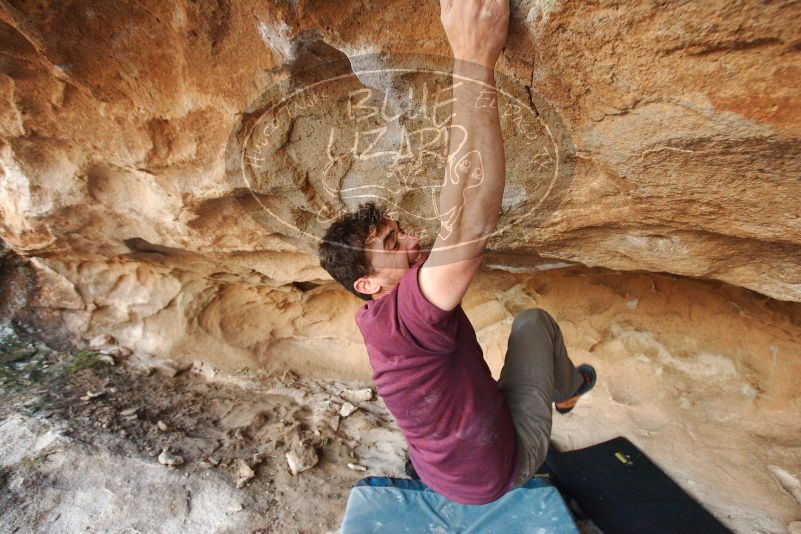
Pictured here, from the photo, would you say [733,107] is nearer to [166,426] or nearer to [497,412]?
[497,412]

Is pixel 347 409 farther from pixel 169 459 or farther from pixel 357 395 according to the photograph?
pixel 169 459

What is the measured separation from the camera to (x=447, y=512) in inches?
68.2

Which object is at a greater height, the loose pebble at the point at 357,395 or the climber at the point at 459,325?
the climber at the point at 459,325

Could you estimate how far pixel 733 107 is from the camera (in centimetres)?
78

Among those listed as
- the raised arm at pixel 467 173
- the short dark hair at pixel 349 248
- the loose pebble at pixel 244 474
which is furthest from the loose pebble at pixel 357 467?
the raised arm at pixel 467 173

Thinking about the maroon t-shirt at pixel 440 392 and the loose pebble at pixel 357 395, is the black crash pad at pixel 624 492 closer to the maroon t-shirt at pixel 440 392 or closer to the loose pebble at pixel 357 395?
the maroon t-shirt at pixel 440 392

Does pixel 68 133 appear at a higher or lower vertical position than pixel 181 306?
higher

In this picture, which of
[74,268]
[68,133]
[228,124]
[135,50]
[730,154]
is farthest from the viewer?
[74,268]

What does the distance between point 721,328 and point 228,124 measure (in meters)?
2.15

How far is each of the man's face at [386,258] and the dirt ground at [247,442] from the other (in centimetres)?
117

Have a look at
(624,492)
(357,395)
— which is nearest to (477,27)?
(624,492)

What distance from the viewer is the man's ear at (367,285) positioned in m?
1.22

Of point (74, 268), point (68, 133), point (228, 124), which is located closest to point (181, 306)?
point (74, 268)

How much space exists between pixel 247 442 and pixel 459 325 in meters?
1.58
